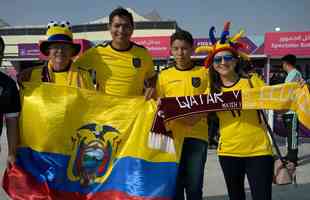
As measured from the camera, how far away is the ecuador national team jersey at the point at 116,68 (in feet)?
11.9

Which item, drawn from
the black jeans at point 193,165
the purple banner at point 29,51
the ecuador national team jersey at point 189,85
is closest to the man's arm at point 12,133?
the ecuador national team jersey at point 189,85

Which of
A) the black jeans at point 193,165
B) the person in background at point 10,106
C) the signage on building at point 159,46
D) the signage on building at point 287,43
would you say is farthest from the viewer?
the signage on building at point 159,46

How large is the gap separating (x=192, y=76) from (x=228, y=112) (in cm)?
49

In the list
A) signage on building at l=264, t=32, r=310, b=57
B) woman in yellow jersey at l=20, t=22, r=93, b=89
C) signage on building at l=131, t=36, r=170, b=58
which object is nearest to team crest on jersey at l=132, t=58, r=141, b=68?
woman in yellow jersey at l=20, t=22, r=93, b=89

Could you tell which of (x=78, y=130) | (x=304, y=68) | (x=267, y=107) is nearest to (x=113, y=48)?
(x=78, y=130)

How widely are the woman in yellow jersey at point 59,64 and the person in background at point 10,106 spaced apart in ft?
1.54

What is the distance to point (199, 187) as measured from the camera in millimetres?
3512

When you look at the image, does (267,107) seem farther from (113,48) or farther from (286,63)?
(286,63)

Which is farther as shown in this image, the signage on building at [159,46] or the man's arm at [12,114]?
the signage on building at [159,46]

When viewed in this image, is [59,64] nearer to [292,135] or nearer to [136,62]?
[136,62]

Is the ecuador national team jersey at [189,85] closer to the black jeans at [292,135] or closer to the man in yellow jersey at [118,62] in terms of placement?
the man in yellow jersey at [118,62]

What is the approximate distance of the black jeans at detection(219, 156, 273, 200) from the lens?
309 cm

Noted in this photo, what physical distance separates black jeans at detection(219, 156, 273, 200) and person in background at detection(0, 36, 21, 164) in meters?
1.74

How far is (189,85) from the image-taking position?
11.6 ft
